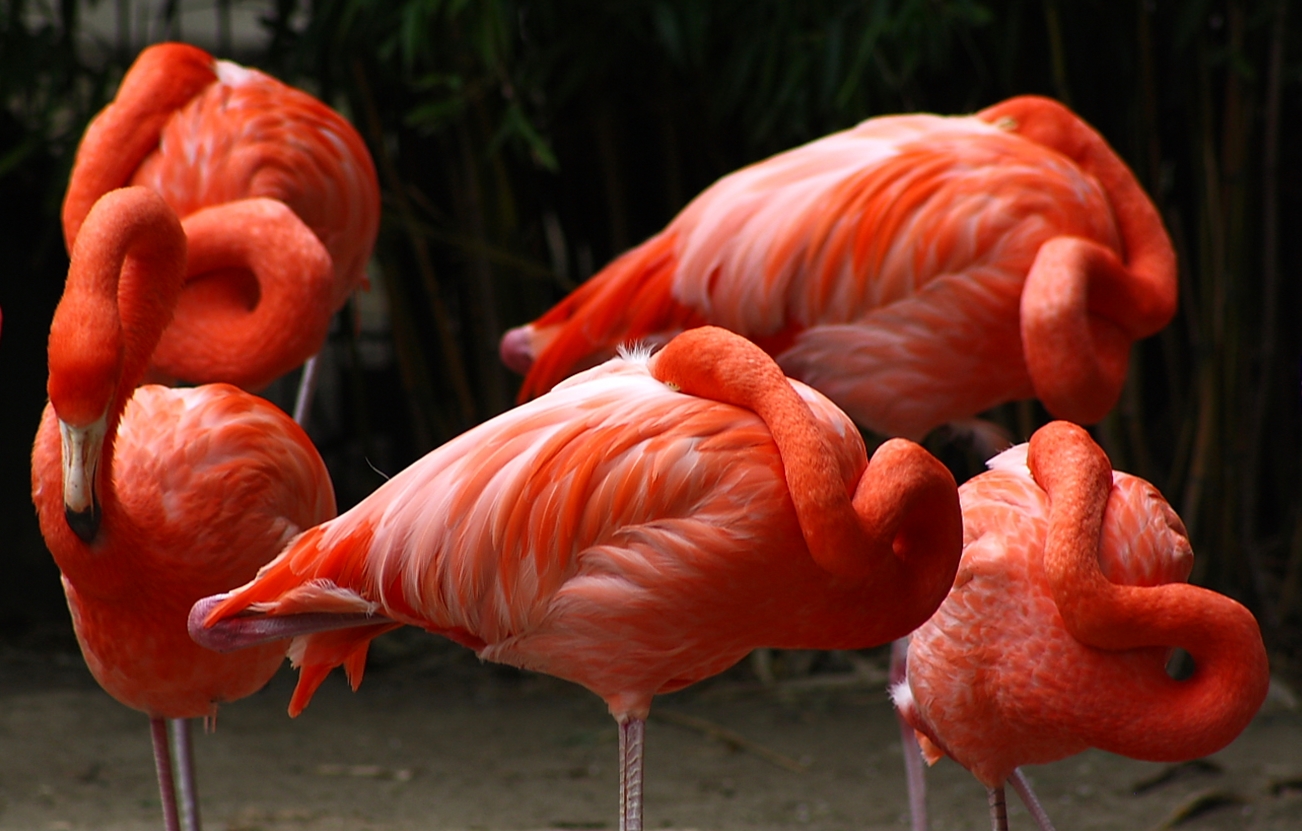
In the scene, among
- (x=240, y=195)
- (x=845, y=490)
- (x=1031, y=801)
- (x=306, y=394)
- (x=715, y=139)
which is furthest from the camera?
(x=715, y=139)

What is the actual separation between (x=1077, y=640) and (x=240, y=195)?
1.89m

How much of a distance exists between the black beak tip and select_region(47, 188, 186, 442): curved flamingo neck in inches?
2.5

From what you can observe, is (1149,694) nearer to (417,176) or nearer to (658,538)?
(658,538)

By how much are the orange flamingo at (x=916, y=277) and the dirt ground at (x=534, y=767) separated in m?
0.94

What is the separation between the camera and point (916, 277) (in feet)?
9.56

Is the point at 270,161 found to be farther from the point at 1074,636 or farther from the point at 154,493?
the point at 1074,636

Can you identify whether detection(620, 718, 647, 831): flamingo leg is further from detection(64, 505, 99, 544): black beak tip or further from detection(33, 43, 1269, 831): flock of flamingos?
detection(64, 505, 99, 544): black beak tip

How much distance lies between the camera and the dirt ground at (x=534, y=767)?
325cm

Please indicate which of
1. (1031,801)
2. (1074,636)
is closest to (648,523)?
(1074,636)

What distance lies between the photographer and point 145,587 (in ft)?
7.22

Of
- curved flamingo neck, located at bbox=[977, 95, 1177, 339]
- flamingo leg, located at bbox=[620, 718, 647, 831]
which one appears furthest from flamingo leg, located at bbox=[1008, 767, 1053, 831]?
curved flamingo neck, located at bbox=[977, 95, 1177, 339]

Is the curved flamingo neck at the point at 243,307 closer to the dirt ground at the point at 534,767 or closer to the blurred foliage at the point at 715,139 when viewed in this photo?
the blurred foliage at the point at 715,139

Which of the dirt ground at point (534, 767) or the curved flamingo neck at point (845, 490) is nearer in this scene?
the curved flamingo neck at point (845, 490)

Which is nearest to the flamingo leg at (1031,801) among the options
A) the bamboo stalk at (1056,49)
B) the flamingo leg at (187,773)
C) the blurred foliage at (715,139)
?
the flamingo leg at (187,773)
